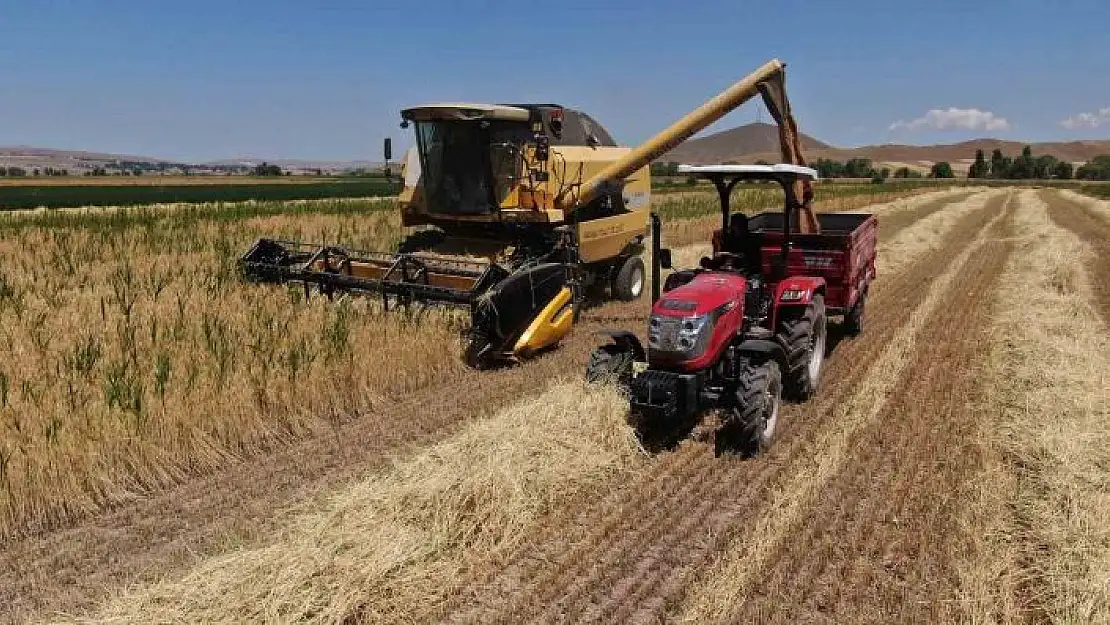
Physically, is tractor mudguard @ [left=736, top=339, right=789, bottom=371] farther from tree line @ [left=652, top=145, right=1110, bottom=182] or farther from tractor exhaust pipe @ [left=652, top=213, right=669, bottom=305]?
tree line @ [left=652, top=145, right=1110, bottom=182]

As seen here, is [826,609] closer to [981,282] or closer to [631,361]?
[631,361]

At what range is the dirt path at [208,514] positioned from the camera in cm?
368

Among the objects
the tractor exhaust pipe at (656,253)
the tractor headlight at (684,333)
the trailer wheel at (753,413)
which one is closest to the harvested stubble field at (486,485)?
the trailer wheel at (753,413)

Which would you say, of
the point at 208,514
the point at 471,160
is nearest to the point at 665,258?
the point at 471,160

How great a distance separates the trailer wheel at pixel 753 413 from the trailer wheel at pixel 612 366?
2.95 feet

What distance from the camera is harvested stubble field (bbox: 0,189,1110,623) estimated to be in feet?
11.3

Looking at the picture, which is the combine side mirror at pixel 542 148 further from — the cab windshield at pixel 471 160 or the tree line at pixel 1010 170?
the tree line at pixel 1010 170

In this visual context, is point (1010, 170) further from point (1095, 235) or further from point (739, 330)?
point (739, 330)

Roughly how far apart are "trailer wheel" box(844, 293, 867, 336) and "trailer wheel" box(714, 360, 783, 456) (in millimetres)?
3558

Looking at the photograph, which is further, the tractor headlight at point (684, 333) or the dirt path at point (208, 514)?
the tractor headlight at point (684, 333)

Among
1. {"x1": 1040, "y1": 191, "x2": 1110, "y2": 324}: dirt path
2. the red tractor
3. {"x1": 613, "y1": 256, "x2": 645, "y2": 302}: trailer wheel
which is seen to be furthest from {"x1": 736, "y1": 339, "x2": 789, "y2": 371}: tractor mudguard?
{"x1": 1040, "y1": 191, "x2": 1110, "y2": 324}: dirt path

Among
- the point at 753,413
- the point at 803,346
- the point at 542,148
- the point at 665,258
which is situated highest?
the point at 542,148

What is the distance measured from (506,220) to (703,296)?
414 centimetres

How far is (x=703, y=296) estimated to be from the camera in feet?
17.7
